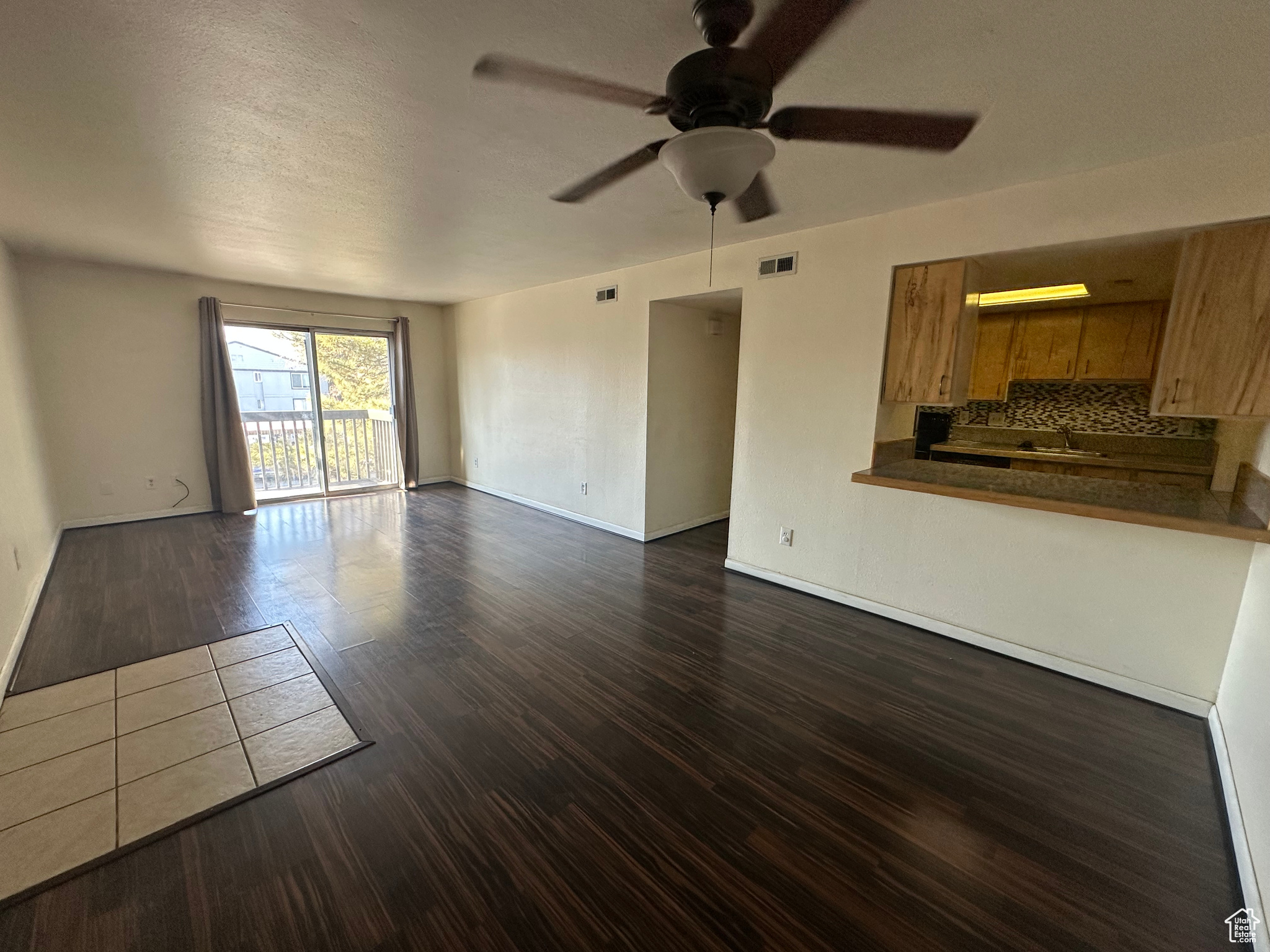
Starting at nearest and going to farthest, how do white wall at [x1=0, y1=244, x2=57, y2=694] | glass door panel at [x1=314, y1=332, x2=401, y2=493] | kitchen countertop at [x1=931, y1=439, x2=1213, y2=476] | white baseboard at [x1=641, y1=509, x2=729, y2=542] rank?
white wall at [x1=0, y1=244, x2=57, y2=694] < kitchen countertop at [x1=931, y1=439, x2=1213, y2=476] < white baseboard at [x1=641, y1=509, x2=729, y2=542] < glass door panel at [x1=314, y1=332, x2=401, y2=493]

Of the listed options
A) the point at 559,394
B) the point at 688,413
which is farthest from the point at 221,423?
the point at 688,413

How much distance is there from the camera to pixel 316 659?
257 centimetres

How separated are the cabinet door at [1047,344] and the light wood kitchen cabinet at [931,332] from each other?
6.43 feet

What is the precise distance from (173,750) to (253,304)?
4934mm

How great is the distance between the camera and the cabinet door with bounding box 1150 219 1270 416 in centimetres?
194

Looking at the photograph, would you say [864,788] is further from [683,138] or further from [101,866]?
[101,866]

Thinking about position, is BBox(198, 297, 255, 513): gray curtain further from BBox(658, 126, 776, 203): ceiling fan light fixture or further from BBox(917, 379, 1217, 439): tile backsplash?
BBox(917, 379, 1217, 439): tile backsplash

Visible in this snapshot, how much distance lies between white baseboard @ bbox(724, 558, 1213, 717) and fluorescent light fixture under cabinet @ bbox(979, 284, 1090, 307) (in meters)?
2.17

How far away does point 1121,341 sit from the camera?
389 cm

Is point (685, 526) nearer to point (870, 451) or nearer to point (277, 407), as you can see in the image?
point (870, 451)

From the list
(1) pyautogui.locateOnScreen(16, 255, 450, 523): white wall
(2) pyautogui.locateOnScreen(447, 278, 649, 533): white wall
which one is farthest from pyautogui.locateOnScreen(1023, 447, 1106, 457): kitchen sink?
(1) pyautogui.locateOnScreen(16, 255, 450, 523): white wall

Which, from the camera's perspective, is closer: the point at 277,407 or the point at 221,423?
the point at 221,423

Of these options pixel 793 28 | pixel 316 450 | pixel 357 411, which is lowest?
pixel 316 450

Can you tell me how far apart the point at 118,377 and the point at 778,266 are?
235 inches
